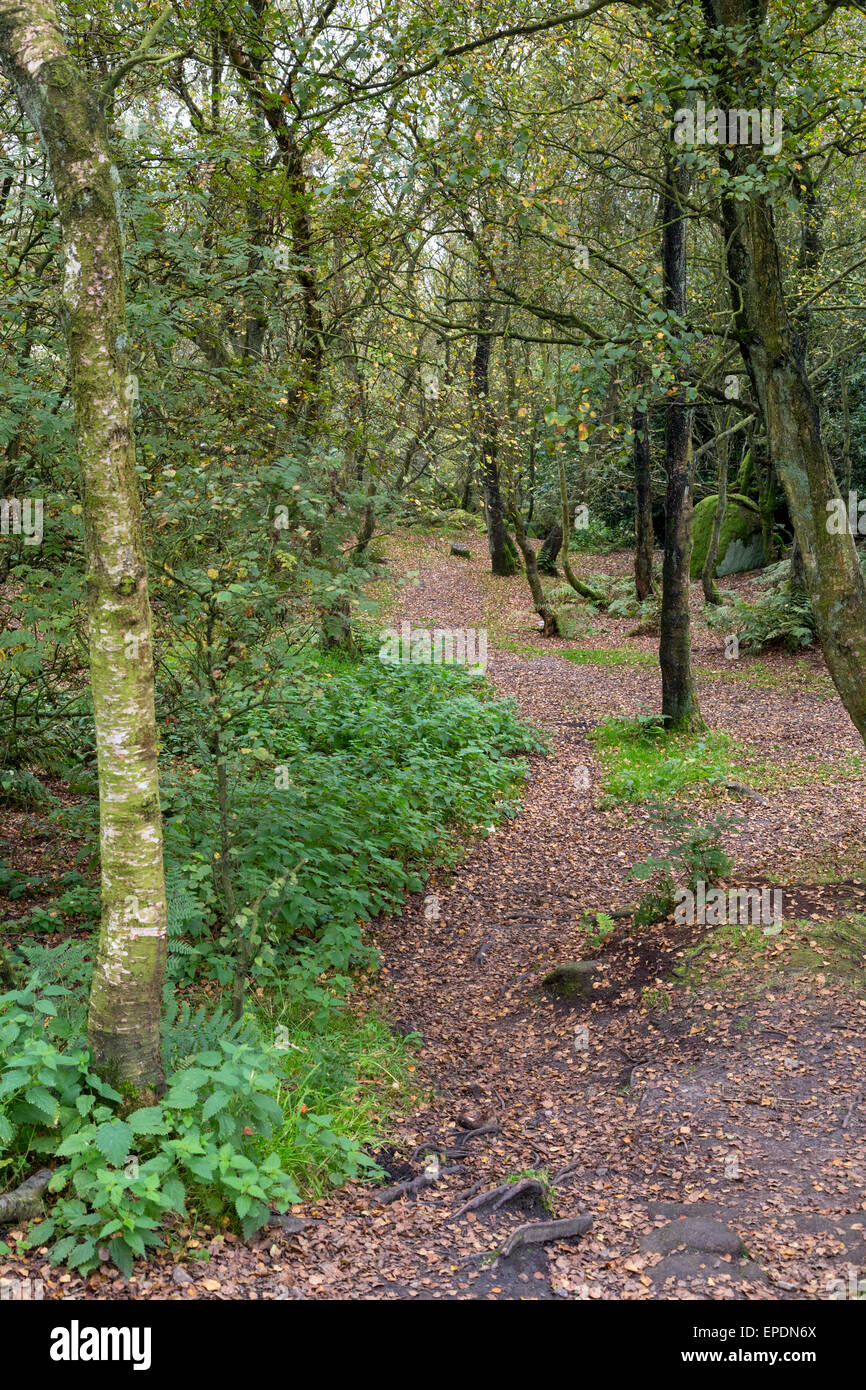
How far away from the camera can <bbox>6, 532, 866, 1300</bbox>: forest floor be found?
3.69 metres

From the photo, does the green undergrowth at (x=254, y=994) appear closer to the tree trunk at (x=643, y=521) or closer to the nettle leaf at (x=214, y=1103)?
the nettle leaf at (x=214, y=1103)

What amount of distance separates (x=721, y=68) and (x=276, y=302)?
13.7ft

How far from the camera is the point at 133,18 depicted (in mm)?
8883

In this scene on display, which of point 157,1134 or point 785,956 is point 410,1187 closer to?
point 157,1134

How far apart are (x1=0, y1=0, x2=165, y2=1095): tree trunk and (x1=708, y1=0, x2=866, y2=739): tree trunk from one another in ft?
14.2

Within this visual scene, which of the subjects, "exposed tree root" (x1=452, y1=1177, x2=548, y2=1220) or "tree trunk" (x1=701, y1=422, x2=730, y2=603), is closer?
"exposed tree root" (x1=452, y1=1177, x2=548, y2=1220)

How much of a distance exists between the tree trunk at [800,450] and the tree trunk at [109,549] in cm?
434

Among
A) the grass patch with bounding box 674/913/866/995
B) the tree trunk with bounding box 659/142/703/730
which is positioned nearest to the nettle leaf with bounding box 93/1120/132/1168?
the grass patch with bounding box 674/913/866/995

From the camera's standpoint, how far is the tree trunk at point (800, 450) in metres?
6.09

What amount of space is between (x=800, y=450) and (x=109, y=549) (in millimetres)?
4700

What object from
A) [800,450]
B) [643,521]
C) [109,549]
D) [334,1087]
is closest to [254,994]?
[334,1087]

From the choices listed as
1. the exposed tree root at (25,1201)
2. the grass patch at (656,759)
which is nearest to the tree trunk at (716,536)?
the grass patch at (656,759)

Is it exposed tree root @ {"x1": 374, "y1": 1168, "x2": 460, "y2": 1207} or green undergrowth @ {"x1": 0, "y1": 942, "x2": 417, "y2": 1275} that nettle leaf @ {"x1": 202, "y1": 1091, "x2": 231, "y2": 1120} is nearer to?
green undergrowth @ {"x1": 0, "y1": 942, "x2": 417, "y2": 1275}
